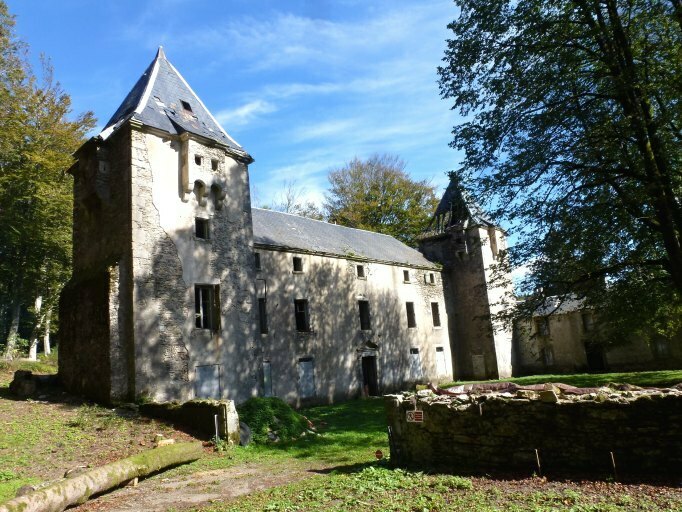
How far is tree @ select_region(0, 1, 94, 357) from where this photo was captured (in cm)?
2438

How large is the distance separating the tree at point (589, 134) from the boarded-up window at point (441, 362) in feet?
55.2

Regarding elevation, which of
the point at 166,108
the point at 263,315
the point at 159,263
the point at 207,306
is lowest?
the point at 263,315

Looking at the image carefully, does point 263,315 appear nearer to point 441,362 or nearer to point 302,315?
point 302,315

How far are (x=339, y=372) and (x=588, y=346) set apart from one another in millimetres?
17687

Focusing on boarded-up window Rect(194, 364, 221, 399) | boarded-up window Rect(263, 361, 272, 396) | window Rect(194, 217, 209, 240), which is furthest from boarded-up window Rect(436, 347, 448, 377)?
window Rect(194, 217, 209, 240)

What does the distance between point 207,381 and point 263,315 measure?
16.0 ft

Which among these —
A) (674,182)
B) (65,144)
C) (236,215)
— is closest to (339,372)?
(236,215)

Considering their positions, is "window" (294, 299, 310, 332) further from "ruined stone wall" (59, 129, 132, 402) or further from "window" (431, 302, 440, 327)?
"window" (431, 302, 440, 327)

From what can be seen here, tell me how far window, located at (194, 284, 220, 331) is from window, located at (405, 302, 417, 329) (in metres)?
14.4

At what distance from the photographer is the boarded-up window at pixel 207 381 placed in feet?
52.1

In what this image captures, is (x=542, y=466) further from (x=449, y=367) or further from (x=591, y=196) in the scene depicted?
(x=449, y=367)

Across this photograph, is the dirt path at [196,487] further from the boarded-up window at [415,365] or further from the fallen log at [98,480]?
the boarded-up window at [415,365]

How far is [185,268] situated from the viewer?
16.5 m

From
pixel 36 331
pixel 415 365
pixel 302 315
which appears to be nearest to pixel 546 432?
pixel 302 315
